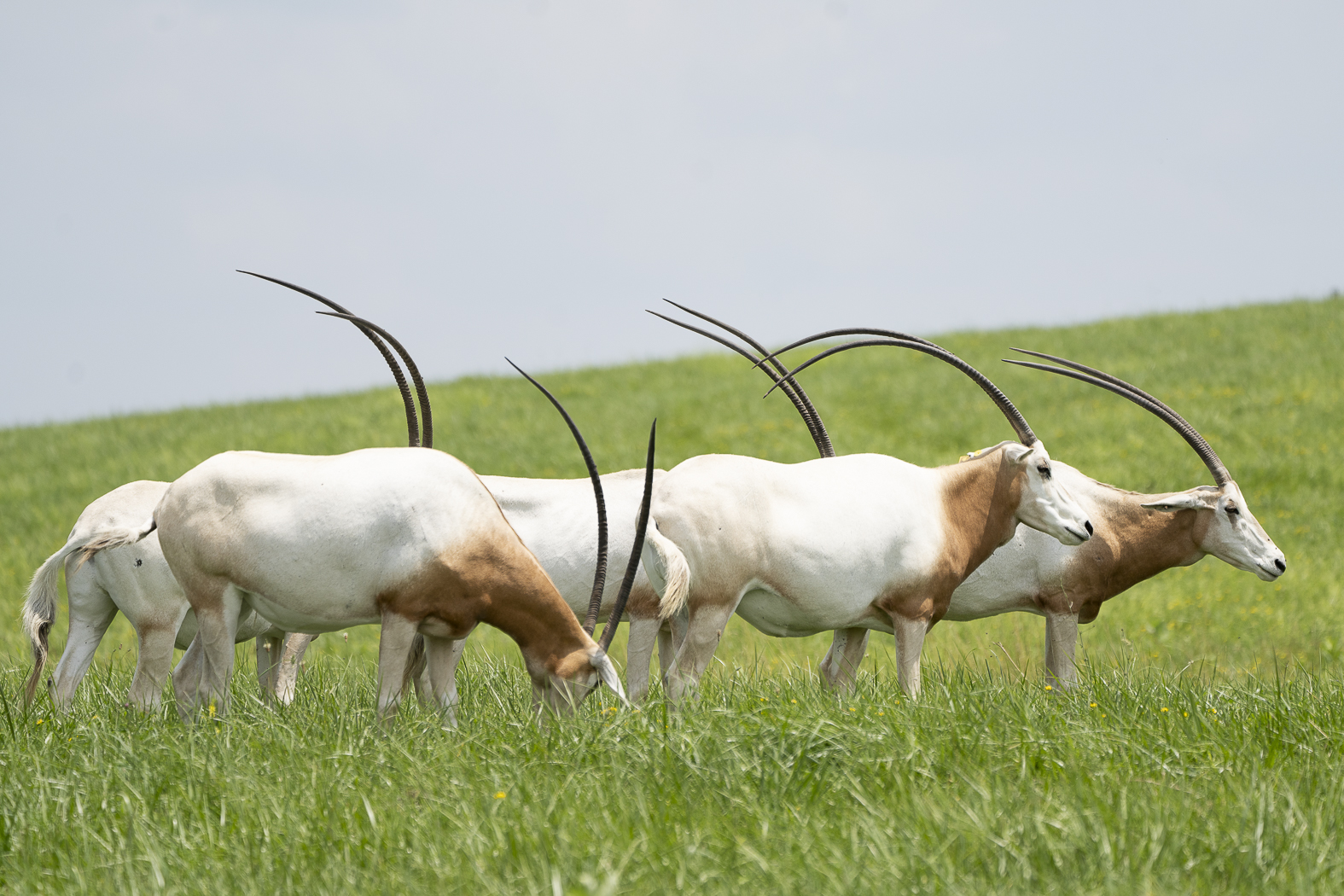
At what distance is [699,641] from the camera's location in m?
6.33

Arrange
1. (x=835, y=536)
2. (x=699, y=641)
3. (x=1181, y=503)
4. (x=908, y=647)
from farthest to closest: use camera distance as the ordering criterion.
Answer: (x=1181, y=503)
(x=908, y=647)
(x=835, y=536)
(x=699, y=641)

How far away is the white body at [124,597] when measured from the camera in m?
7.09

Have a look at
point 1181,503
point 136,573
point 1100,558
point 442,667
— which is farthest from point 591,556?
point 1181,503

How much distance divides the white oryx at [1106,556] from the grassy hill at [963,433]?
362 centimetres

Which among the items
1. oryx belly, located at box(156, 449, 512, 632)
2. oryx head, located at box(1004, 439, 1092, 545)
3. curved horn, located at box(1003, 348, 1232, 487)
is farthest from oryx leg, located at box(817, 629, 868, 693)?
oryx belly, located at box(156, 449, 512, 632)

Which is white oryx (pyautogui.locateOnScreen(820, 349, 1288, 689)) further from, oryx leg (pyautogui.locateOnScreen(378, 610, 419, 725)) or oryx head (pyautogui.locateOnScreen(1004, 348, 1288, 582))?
oryx leg (pyautogui.locateOnScreen(378, 610, 419, 725))

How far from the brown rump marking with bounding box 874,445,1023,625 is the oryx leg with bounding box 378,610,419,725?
111 inches

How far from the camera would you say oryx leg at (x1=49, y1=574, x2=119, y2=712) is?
7438 millimetres

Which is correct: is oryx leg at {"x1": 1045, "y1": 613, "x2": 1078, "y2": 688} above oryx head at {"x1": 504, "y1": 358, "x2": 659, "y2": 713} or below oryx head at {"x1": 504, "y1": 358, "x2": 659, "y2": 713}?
below

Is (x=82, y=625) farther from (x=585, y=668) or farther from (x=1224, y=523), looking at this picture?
(x=1224, y=523)

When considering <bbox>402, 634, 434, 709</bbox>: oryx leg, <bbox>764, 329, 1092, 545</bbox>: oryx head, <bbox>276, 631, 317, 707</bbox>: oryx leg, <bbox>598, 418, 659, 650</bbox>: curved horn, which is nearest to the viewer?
<bbox>598, 418, 659, 650</bbox>: curved horn

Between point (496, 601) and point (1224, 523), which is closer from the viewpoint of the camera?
point (496, 601)

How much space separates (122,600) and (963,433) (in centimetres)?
1618

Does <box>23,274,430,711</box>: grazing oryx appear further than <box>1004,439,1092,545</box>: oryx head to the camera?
Yes
